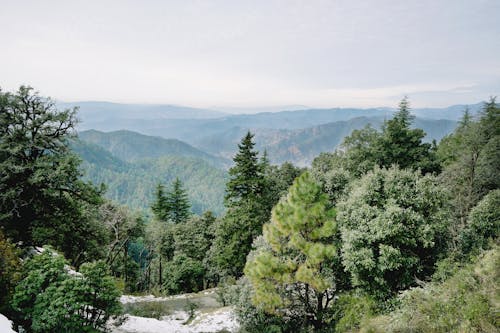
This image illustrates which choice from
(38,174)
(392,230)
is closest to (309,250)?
(392,230)

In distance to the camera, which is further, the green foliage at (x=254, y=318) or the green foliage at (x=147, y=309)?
the green foliage at (x=147, y=309)

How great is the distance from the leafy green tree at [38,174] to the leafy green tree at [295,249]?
972 centimetres

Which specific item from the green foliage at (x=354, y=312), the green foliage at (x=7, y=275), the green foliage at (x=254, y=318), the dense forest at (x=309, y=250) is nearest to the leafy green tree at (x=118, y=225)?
the dense forest at (x=309, y=250)

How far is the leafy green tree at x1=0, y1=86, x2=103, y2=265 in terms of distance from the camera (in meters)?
13.5

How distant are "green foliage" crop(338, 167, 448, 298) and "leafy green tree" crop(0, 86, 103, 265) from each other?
41.1 feet

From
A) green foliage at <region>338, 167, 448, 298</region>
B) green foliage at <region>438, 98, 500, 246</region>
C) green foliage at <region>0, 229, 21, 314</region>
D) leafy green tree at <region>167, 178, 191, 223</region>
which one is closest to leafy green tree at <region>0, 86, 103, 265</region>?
green foliage at <region>0, 229, 21, 314</region>

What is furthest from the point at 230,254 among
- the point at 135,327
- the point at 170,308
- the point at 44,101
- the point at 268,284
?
the point at 44,101

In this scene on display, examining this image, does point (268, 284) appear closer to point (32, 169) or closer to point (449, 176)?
point (32, 169)

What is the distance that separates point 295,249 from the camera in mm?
11781

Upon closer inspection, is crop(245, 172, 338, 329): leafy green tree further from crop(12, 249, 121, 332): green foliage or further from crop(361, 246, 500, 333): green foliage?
crop(12, 249, 121, 332): green foliage

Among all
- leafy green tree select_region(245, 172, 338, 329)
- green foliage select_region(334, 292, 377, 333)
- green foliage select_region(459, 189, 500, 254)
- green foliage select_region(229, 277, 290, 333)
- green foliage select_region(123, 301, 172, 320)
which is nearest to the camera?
leafy green tree select_region(245, 172, 338, 329)

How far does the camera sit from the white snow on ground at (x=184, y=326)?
43.9 feet

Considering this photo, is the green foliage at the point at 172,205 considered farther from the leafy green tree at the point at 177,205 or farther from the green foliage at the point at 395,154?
the green foliage at the point at 395,154

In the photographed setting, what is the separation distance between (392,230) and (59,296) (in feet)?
34.6
